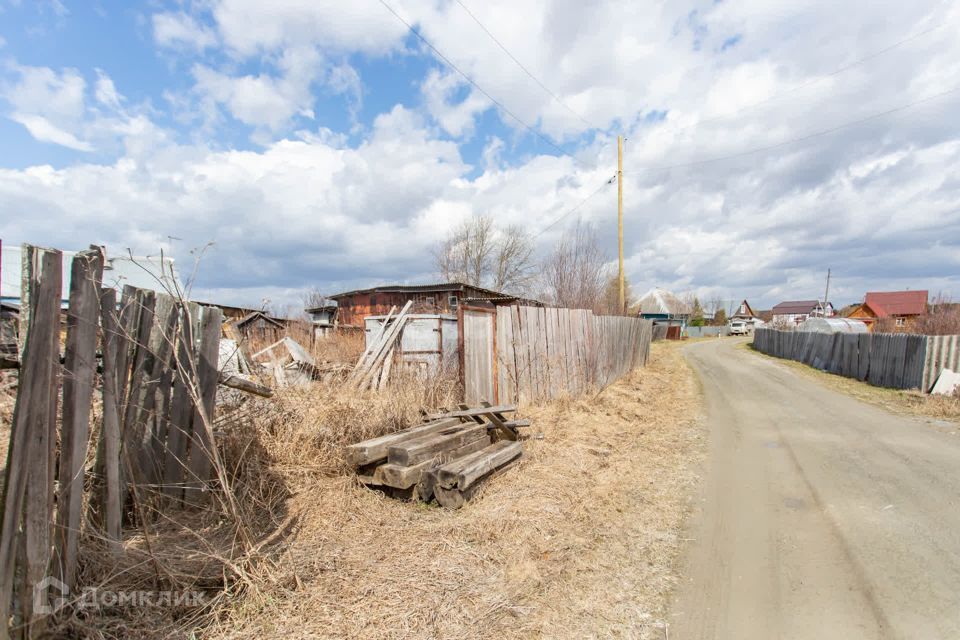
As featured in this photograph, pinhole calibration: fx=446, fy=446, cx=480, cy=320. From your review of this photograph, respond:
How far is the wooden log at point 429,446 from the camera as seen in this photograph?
4211 millimetres

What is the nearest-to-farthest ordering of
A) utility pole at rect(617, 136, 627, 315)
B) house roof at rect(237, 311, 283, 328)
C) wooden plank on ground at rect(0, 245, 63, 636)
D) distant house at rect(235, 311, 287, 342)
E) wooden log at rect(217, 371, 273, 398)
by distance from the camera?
wooden plank on ground at rect(0, 245, 63, 636), wooden log at rect(217, 371, 273, 398), distant house at rect(235, 311, 287, 342), house roof at rect(237, 311, 283, 328), utility pole at rect(617, 136, 627, 315)

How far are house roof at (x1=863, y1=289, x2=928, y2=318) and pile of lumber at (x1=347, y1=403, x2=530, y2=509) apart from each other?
2187 inches

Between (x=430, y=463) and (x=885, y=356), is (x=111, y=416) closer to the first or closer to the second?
(x=430, y=463)

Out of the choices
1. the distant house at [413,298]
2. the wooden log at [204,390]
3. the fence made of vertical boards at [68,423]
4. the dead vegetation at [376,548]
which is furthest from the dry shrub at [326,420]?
the distant house at [413,298]

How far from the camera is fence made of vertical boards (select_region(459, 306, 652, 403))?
7453 mm

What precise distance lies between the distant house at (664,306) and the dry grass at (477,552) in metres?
64.4

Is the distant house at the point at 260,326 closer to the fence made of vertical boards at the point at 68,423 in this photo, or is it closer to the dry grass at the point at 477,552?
the dry grass at the point at 477,552

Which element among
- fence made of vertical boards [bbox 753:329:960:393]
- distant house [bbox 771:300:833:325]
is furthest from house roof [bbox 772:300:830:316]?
fence made of vertical boards [bbox 753:329:960:393]

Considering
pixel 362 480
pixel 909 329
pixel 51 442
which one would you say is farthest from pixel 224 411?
pixel 909 329

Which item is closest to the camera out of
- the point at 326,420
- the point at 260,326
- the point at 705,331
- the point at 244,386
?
the point at 244,386

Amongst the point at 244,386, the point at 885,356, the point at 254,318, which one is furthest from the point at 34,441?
the point at 885,356

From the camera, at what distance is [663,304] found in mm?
70625
